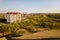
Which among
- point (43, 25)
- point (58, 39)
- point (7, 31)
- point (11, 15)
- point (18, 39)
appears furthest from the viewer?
point (11, 15)

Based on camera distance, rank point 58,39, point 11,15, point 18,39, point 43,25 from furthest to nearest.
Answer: point 11,15 < point 43,25 < point 18,39 < point 58,39

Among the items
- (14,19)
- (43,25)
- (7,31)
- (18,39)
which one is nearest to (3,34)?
(7,31)

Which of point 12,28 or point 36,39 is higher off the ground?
point 36,39

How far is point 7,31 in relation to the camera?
71.7ft

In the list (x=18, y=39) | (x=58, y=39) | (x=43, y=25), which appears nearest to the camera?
(x=58, y=39)

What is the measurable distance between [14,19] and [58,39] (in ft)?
105

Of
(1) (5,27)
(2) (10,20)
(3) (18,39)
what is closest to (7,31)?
(1) (5,27)

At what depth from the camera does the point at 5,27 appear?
72.7 feet

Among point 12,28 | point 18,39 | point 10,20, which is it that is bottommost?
point 10,20

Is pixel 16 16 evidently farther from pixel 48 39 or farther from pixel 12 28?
pixel 48 39

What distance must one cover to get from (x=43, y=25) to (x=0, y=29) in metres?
11.1

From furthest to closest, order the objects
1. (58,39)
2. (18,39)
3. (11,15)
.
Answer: (11,15) → (18,39) → (58,39)

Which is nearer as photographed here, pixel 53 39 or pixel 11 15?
pixel 53 39

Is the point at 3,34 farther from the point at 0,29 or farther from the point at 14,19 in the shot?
the point at 14,19
